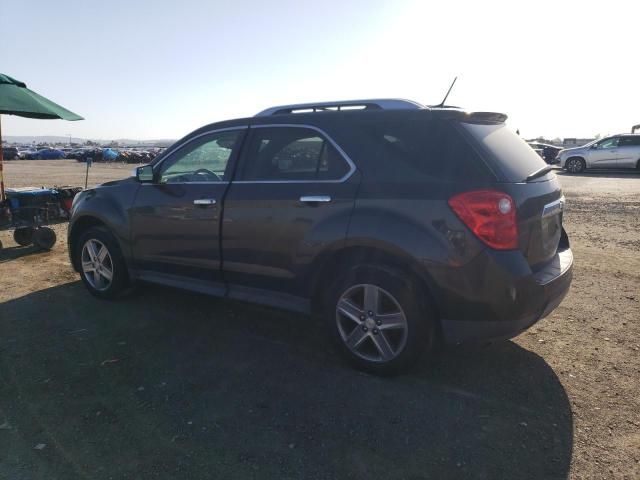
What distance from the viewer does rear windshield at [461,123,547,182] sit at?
3.13m

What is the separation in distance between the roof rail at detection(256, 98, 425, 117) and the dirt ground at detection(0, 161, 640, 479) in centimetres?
186

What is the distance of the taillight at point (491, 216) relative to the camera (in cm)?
294

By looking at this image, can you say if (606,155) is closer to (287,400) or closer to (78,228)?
(78,228)

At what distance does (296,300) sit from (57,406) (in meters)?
1.71

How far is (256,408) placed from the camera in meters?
3.05

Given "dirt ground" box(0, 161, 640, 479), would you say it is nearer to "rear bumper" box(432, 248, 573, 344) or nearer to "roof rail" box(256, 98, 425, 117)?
"rear bumper" box(432, 248, 573, 344)

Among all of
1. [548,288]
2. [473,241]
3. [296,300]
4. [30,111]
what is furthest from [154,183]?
[30,111]

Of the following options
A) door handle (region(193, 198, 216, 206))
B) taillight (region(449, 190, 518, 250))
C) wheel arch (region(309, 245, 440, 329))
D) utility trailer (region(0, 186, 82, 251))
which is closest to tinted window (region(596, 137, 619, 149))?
utility trailer (region(0, 186, 82, 251))

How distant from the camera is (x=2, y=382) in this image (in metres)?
3.37

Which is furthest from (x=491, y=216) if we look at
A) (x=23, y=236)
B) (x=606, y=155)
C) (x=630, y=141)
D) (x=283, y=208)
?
(x=606, y=155)

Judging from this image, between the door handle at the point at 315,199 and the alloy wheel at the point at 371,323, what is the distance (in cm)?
A: 65

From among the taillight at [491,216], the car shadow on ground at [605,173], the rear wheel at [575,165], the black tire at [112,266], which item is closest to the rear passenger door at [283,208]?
the taillight at [491,216]

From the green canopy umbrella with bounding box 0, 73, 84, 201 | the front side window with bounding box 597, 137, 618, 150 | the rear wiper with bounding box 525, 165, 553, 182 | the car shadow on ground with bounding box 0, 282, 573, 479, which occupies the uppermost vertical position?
the green canopy umbrella with bounding box 0, 73, 84, 201

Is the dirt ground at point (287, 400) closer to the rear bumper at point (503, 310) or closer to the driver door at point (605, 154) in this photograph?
the rear bumper at point (503, 310)
